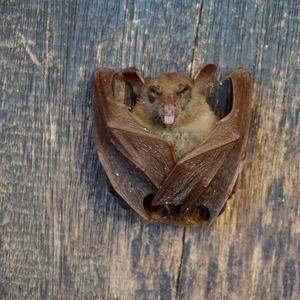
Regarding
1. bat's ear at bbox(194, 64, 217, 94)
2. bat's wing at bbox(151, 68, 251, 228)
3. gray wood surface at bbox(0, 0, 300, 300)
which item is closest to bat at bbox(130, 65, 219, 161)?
bat's ear at bbox(194, 64, 217, 94)

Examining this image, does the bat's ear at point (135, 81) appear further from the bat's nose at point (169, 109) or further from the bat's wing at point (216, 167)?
the bat's wing at point (216, 167)

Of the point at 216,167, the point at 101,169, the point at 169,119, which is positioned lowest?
the point at 101,169

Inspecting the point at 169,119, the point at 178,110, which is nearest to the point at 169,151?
the point at 169,119

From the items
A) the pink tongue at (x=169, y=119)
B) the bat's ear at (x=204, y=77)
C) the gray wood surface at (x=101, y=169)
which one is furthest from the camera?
the gray wood surface at (x=101, y=169)

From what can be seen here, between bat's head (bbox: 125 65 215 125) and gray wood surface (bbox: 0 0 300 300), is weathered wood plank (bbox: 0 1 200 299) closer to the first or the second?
gray wood surface (bbox: 0 0 300 300)

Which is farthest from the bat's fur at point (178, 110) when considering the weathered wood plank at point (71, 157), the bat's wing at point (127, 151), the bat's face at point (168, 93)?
the bat's wing at point (127, 151)

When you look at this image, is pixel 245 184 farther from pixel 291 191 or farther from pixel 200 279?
pixel 200 279

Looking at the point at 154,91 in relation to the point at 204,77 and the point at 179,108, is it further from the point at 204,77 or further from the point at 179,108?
the point at 204,77
